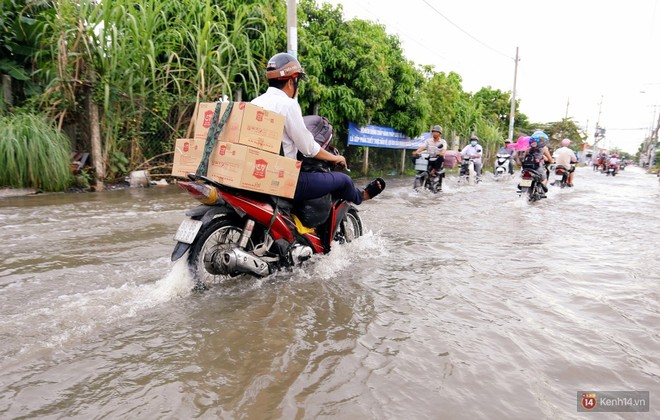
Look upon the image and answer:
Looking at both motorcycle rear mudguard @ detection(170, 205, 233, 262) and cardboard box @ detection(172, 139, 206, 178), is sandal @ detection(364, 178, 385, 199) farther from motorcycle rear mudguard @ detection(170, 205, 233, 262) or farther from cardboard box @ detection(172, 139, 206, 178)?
cardboard box @ detection(172, 139, 206, 178)

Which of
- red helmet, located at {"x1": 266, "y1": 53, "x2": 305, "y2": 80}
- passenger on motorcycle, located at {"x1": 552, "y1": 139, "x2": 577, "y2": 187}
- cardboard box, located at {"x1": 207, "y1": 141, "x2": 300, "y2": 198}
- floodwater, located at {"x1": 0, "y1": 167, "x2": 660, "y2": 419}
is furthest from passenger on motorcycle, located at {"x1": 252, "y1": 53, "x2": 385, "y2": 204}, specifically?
passenger on motorcycle, located at {"x1": 552, "y1": 139, "x2": 577, "y2": 187}

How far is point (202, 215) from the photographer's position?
3.32 meters

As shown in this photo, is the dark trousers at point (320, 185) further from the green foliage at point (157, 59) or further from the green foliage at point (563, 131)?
the green foliage at point (563, 131)

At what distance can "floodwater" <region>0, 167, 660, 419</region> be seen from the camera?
2027mm

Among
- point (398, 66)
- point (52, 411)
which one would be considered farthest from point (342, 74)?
point (52, 411)

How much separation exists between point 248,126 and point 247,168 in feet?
0.95

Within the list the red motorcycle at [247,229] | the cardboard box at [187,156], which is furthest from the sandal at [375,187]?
the cardboard box at [187,156]

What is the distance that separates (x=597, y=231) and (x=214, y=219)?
18.6ft

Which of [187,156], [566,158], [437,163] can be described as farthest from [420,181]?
[187,156]

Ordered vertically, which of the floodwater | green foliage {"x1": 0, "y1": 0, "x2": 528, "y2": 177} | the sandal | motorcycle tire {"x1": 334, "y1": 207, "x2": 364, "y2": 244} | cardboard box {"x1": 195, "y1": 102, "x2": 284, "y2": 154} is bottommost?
the floodwater

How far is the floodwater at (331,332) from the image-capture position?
6.65ft

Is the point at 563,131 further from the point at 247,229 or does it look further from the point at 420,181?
the point at 247,229

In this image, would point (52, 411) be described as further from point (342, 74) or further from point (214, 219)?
point (342, 74)

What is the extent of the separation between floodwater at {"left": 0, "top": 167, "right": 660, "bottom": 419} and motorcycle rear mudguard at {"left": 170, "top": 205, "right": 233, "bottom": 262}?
0.58 ft
